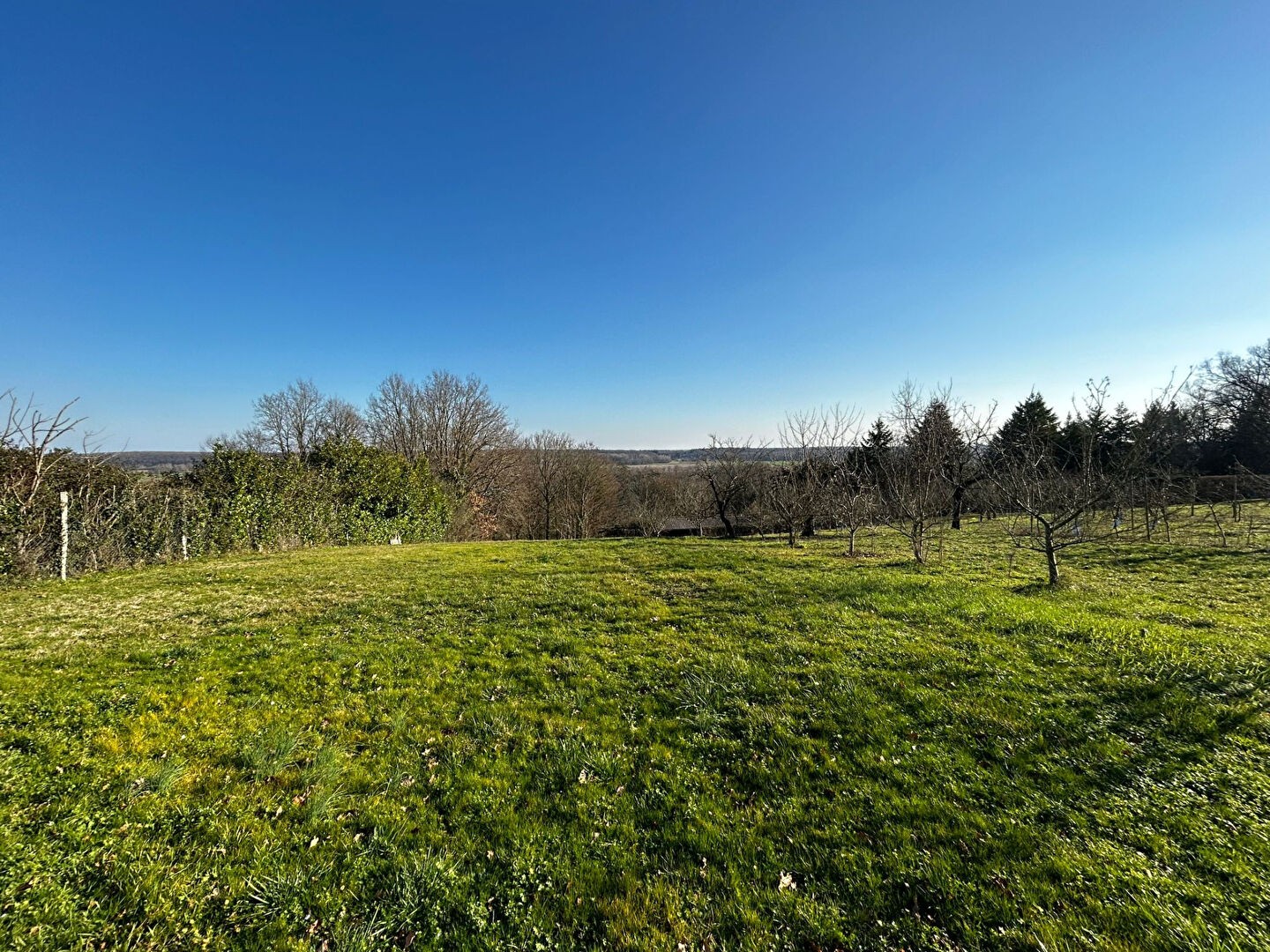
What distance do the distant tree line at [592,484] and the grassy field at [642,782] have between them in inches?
245

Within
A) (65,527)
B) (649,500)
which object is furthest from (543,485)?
(65,527)

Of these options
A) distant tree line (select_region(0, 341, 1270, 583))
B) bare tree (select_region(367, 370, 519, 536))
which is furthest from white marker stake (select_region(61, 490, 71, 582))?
bare tree (select_region(367, 370, 519, 536))

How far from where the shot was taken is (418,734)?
4766 mm

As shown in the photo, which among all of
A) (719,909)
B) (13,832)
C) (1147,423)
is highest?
(1147,423)

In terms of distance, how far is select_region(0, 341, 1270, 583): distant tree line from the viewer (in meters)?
11.9

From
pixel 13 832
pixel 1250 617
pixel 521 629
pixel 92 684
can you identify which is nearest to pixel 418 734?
pixel 13 832

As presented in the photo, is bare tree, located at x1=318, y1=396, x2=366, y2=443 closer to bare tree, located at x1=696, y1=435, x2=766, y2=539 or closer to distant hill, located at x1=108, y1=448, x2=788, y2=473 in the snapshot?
distant hill, located at x1=108, y1=448, x2=788, y2=473

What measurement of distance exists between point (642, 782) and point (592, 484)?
122 feet

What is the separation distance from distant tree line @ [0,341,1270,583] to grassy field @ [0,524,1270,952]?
20.4 feet

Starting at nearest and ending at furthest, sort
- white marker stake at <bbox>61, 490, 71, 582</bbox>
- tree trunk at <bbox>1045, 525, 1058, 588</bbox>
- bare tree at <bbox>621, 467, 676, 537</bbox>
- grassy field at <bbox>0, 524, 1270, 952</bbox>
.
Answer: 1. grassy field at <bbox>0, 524, 1270, 952</bbox>
2. tree trunk at <bbox>1045, 525, 1058, 588</bbox>
3. white marker stake at <bbox>61, 490, 71, 582</bbox>
4. bare tree at <bbox>621, 467, 676, 537</bbox>

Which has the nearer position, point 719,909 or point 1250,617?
point 719,909

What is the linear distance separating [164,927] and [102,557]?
16661 mm

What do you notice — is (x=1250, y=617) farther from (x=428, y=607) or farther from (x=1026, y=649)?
(x=428, y=607)

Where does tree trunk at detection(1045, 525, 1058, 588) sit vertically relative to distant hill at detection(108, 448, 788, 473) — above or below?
below
